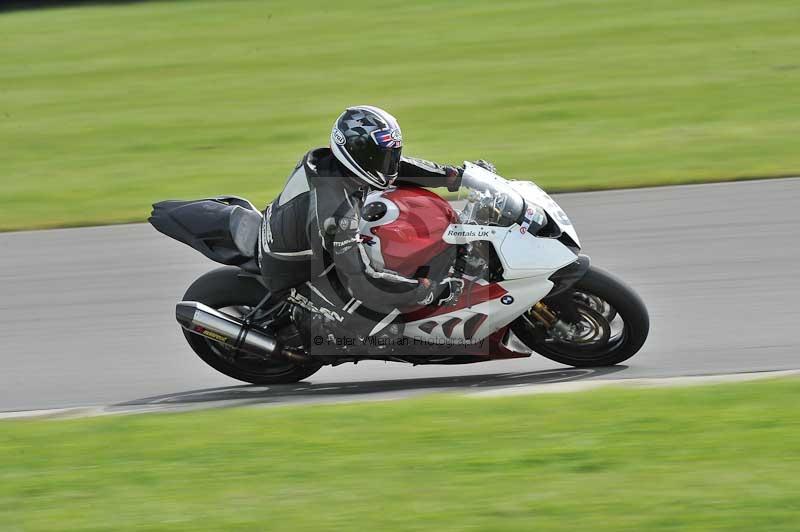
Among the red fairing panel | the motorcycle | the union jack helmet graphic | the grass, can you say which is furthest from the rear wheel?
the grass

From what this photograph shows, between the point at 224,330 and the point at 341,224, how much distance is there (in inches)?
39.6

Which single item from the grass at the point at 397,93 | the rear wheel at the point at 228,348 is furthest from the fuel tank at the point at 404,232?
the grass at the point at 397,93

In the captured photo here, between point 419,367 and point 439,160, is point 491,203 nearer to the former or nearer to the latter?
point 419,367

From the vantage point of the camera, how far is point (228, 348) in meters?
6.84

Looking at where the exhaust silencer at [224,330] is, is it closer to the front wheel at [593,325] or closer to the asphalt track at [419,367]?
the asphalt track at [419,367]

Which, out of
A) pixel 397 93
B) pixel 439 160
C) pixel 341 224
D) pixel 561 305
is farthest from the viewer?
pixel 397 93

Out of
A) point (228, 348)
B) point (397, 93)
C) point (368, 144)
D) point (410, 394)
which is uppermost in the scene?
point (397, 93)

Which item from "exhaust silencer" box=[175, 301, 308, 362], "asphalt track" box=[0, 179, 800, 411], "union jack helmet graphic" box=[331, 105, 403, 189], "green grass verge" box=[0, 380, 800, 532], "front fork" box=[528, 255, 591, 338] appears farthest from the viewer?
"asphalt track" box=[0, 179, 800, 411]

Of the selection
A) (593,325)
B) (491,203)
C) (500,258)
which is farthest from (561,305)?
(491,203)

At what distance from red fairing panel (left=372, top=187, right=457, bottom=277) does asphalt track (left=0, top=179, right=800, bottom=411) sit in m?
0.75

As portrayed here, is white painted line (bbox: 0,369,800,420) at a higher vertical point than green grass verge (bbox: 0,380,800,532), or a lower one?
higher

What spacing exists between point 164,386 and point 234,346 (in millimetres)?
630

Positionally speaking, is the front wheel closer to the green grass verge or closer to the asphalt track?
the asphalt track

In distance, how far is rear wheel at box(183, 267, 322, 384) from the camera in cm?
681
